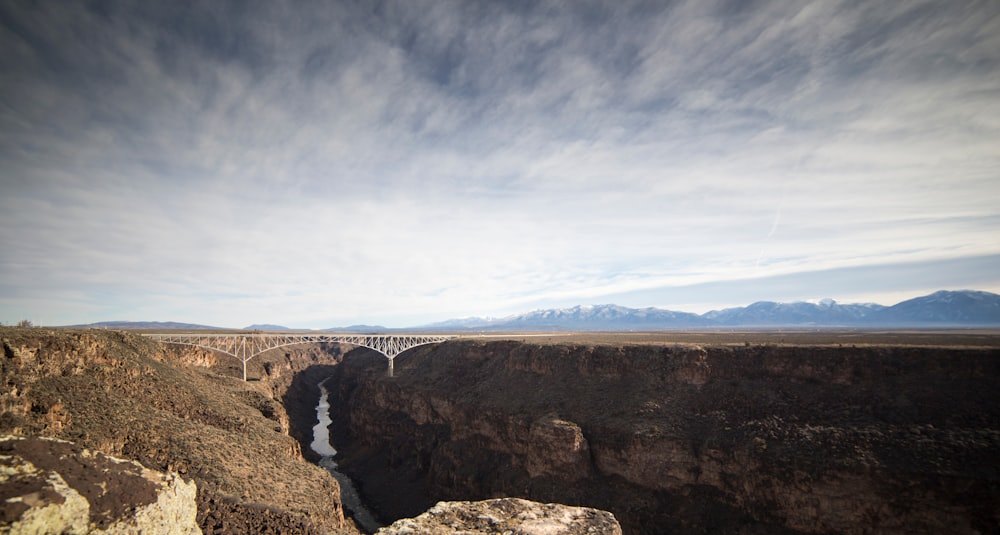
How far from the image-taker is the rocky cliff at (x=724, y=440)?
2644 centimetres

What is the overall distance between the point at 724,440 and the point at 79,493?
38376 mm

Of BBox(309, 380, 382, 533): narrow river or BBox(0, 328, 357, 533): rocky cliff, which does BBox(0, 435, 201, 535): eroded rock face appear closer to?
BBox(0, 328, 357, 533): rocky cliff

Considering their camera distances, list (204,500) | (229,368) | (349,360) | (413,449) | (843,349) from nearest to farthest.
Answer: (204,500)
(843,349)
(413,449)
(229,368)
(349,360)

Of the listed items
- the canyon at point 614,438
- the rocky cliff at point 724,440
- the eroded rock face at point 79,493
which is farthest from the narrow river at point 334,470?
the eroded rock face at point 79,493

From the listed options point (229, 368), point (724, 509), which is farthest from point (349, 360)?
point (724, 509)

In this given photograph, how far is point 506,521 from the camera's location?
11.9m

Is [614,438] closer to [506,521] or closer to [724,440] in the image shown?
[724,440]

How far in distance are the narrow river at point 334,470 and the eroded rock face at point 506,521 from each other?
3267 centimetres

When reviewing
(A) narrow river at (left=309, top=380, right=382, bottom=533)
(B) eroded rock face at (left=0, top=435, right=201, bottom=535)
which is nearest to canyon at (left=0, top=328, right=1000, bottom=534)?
(B) eroded rock face at (left=0, top=435, right=201, bottom=535)

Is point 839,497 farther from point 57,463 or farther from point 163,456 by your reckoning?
point 163,456

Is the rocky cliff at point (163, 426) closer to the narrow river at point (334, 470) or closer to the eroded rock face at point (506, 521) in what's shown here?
the narrow river at point (334, 470)

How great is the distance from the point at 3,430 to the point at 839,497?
47490 mm

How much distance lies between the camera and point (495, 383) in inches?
2076

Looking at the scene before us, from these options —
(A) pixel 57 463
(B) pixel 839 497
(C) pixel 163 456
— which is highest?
(A) pixel 57 463
